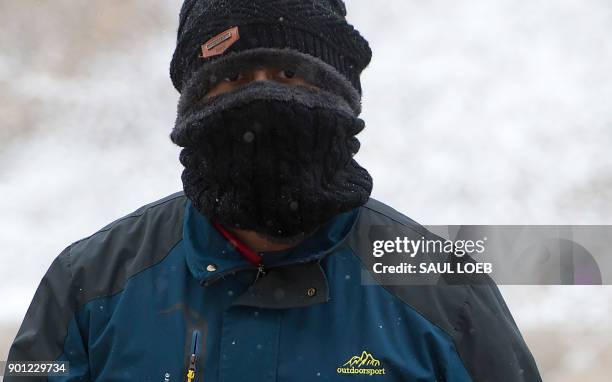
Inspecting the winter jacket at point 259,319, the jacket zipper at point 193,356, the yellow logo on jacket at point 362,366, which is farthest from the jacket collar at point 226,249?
the yellow logo on jacket at point 362,366

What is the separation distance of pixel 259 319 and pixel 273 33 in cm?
74

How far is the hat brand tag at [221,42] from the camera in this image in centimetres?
187

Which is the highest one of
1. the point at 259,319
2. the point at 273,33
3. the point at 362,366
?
the point at 273,33

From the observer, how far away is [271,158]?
5.69ft

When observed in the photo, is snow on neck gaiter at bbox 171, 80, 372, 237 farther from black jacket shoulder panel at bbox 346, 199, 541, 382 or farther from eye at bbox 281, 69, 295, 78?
black jacket shoulder panel at bbox 346, 199, 541, 382

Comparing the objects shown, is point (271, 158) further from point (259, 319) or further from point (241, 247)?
point (259, 319)

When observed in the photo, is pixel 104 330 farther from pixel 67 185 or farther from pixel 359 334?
pixel 67 185

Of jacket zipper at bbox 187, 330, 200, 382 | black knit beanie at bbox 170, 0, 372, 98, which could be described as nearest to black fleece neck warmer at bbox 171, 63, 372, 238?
black knit beanie at bbox 170, 0, 372, 98

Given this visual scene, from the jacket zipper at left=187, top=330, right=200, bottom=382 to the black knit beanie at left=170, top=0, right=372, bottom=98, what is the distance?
69cm

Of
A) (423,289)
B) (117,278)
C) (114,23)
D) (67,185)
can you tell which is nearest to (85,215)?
(67,185)

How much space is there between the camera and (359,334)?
1.70 metres

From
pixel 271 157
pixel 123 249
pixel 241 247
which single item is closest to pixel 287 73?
pixel 271 157

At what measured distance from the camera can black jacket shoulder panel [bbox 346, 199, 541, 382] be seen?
68.0 inches

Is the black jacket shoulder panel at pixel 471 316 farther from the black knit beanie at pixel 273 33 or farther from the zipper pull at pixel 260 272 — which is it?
the black knit beanie at pixel 273 33
